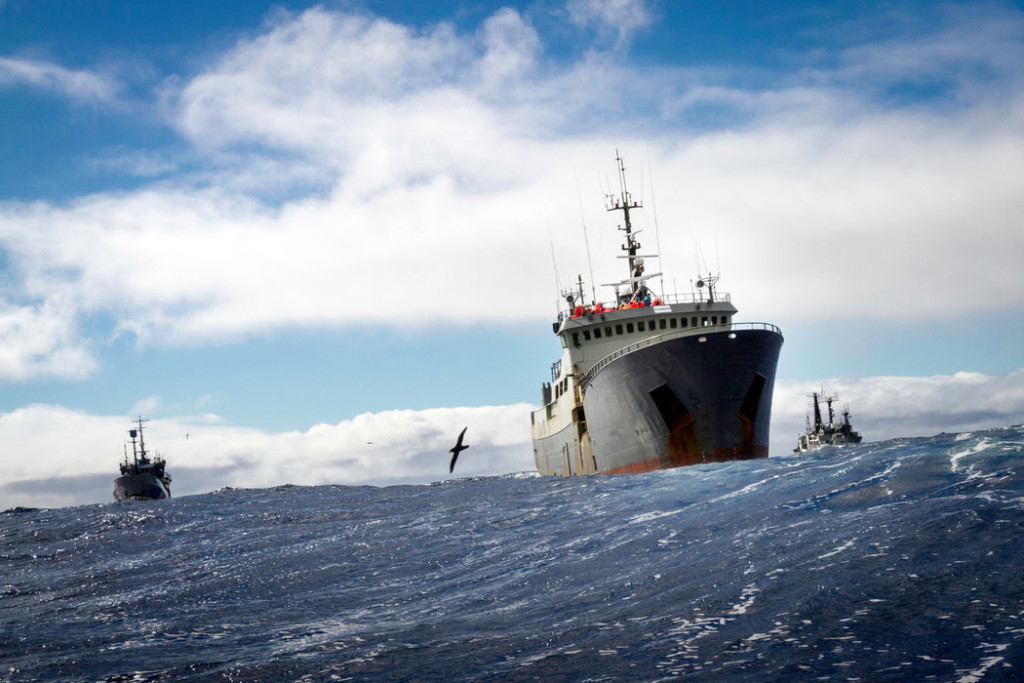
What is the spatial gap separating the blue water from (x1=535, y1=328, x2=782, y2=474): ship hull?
9042mm

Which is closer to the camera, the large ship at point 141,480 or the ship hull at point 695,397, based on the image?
the ship hull at point 695,397

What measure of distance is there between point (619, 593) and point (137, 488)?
268ft

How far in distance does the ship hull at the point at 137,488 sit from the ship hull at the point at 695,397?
66460 mm

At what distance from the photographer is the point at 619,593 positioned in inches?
393

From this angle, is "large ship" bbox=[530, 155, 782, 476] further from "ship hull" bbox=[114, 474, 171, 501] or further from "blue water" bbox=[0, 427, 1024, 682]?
"ship hull" bbox=[114, 474, 171, 501]

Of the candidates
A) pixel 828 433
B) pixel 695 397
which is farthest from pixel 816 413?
pixel 695 397

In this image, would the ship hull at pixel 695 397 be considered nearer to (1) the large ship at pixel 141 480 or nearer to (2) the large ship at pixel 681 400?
(2) the large ship at pixel 681 400

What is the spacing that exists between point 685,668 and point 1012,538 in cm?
484

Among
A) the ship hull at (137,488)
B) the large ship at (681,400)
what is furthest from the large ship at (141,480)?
the large ship at (681,400)

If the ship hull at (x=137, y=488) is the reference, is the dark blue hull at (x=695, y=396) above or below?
above

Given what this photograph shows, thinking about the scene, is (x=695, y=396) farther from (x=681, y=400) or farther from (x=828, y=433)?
(x=828, y=433)

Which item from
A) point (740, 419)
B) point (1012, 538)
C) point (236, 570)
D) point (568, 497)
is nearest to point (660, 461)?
point (740, 419)

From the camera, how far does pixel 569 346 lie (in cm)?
3834

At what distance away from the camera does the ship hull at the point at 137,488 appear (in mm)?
79562
